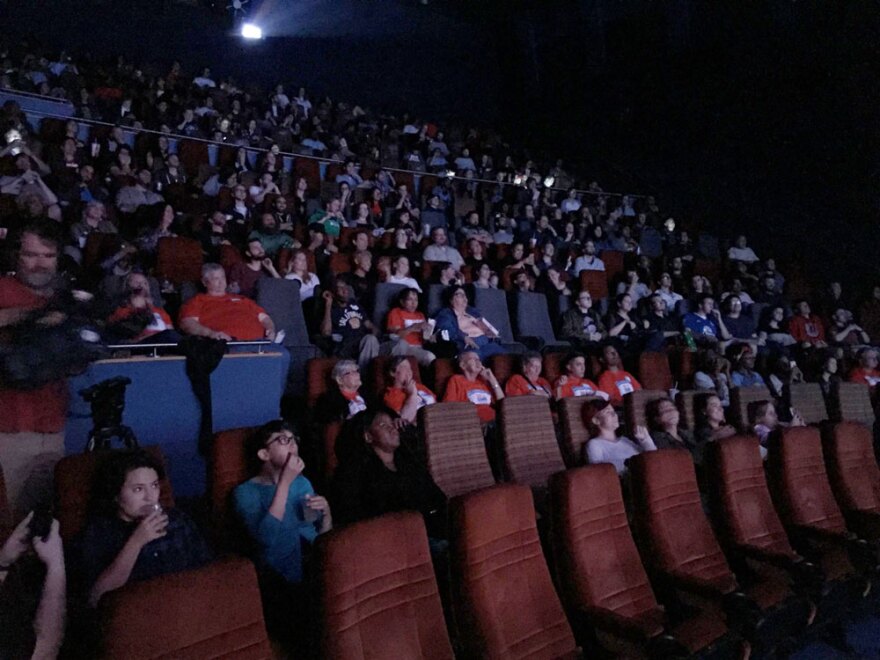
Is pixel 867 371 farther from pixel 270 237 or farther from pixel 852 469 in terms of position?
pixel 270 237

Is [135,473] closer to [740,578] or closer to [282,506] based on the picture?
[282,506]

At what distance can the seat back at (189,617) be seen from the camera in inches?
30.8

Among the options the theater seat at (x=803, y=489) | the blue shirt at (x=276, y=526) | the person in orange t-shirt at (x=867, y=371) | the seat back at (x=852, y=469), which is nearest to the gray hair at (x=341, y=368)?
the blue shirt at (x=276, y=526)

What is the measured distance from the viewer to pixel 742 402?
3078mm

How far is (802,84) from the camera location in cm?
623

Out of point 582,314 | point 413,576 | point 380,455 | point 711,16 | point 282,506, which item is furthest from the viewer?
point 711,16

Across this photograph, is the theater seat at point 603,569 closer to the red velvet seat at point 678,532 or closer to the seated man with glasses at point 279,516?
the red velvet seat at point 678,532

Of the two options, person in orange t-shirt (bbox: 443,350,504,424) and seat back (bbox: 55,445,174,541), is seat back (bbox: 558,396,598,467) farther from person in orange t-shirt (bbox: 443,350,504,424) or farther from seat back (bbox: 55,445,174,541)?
seat back (bbox: 55,445,174,541)

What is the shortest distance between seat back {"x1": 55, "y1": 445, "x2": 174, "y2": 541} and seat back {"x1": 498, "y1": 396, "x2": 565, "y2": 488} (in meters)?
1.37

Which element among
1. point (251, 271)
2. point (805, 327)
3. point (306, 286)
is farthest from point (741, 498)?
point (805, 327)

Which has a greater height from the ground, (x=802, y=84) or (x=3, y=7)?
(x=3, y=7)

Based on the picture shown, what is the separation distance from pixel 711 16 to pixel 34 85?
7.19 m

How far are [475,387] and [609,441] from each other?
0.67 m

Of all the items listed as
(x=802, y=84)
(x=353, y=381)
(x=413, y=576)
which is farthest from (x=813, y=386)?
(x=802, y=84)
